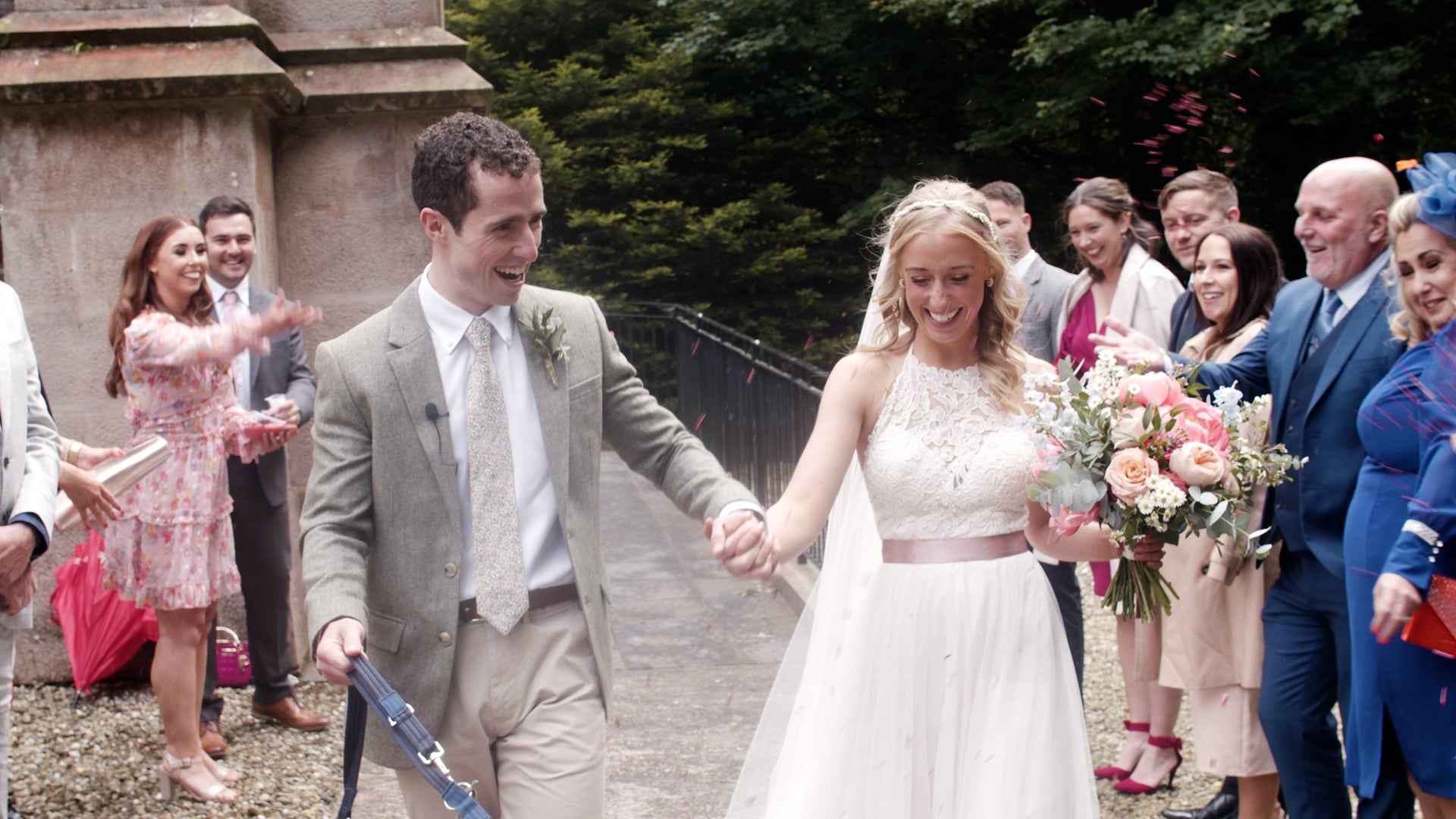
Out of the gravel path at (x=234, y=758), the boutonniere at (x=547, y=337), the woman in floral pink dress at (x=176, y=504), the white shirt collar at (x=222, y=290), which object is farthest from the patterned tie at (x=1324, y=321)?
the white shirt collar at (x=222, y=290)

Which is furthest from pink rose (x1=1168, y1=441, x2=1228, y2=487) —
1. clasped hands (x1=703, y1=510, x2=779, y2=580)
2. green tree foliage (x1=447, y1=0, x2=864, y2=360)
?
green tree foliage (x1=447, y1=0, x2=864, y2=360)

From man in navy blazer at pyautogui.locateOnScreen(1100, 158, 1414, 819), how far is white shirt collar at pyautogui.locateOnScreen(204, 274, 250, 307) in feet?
14.6

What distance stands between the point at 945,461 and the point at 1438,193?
4.96ft

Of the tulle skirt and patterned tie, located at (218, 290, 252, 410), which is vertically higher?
patterned tie, located at (218, 290, 252, 410)

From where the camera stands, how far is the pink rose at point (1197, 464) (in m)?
3.53

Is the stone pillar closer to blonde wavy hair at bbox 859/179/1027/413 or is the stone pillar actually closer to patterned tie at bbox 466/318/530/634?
blonde wavy hair at bbox 859/179/1027/413

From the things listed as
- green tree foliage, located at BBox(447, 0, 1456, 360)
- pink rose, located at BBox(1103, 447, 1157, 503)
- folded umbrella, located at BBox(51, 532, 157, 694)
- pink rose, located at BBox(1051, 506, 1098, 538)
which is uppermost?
green tree foliage, located at BBox(447, 0, 1456, 360)

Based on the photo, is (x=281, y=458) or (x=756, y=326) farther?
(x=756, y=326)

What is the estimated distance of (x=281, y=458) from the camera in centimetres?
624

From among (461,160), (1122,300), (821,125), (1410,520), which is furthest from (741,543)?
(821,125)

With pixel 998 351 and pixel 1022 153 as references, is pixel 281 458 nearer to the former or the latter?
pixel 998 351

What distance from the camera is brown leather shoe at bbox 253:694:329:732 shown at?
6191 millimetres

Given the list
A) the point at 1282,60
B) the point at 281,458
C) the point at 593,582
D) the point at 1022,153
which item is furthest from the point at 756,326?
the point at 593,582

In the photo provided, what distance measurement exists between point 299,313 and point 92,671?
361cm
